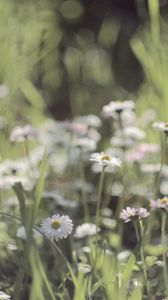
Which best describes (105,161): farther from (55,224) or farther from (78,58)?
(78,58)

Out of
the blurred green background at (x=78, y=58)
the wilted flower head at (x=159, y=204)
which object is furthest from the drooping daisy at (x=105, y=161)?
the blurred green background at (x=78, y=58)

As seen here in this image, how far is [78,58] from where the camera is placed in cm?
237

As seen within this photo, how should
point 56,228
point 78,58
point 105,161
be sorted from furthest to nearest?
point 78,58 < point 105,161 < point 56,228

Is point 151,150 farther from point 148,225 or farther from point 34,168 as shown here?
point 148,225

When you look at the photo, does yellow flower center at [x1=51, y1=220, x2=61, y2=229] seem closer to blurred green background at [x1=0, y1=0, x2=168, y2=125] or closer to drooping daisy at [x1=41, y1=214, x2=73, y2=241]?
drooping daisy at [x1=41, y1=214, x2=73, y2=241]

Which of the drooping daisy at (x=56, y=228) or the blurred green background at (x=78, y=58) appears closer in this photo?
the drooping daisy at (x=56, y=228)

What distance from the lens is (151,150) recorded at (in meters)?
1.59

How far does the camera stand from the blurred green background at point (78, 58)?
1666 mm

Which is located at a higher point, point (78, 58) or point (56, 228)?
point (78, 58)

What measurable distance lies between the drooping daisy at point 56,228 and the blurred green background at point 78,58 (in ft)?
1.65

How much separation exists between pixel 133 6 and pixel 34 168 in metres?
2.03

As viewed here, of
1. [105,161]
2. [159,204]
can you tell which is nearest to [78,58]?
[105,161]

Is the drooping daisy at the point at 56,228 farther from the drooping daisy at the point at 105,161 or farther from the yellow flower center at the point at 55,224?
the drooping daisy at the point at 105,161

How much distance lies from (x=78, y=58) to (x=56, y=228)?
143cm
